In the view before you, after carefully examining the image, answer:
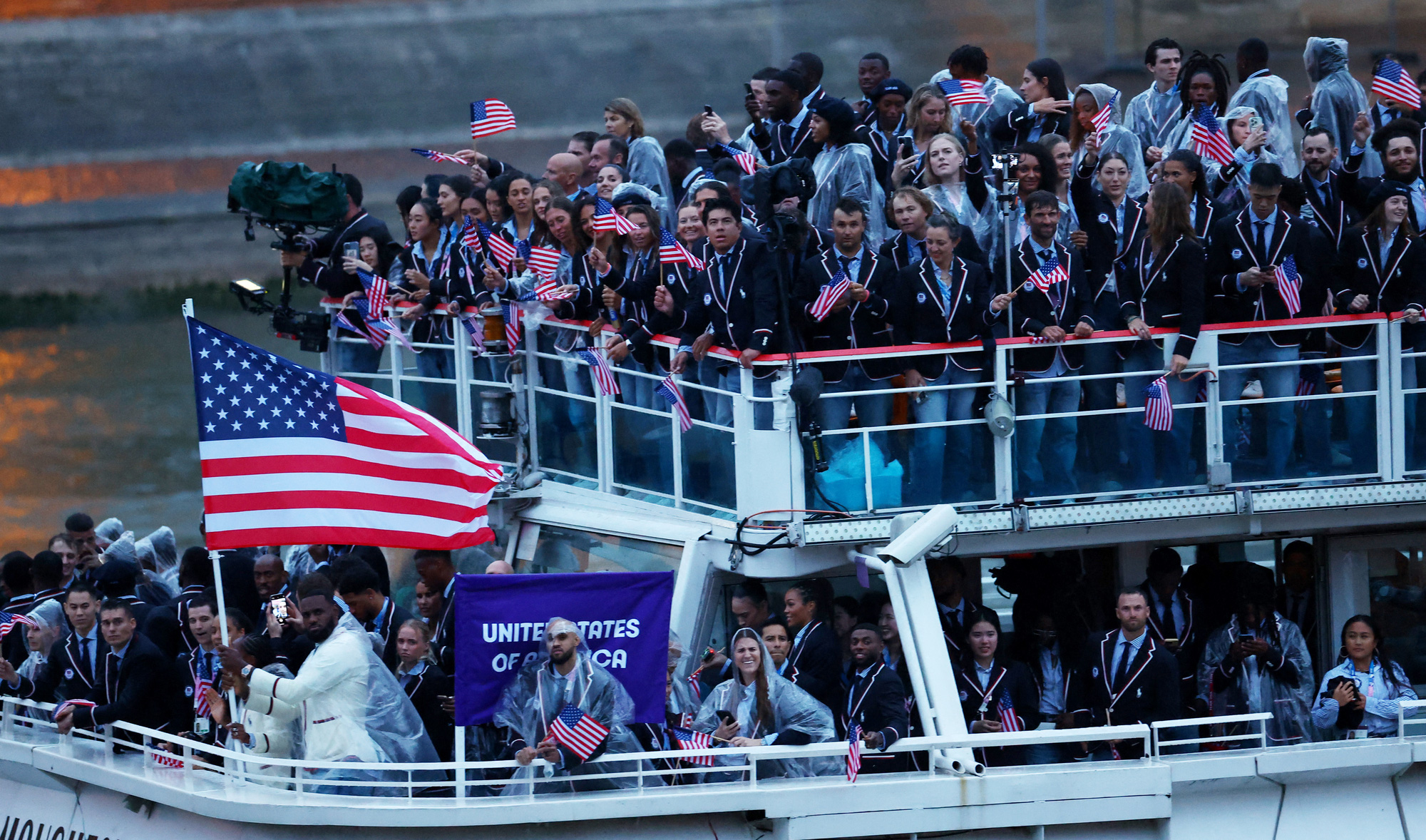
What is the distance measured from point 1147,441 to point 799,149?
3.87 meters

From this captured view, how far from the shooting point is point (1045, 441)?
1163 centimetres

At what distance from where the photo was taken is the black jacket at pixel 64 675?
12258 millimetres

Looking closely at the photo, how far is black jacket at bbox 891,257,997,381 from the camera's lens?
11.4 m

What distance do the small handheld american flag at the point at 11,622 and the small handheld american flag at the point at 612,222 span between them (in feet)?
16.3

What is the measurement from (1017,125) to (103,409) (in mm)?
41756

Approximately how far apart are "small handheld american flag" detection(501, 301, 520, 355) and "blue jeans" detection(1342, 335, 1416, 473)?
19.3ft

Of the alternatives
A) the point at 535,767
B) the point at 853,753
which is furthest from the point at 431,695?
the point at 853,753

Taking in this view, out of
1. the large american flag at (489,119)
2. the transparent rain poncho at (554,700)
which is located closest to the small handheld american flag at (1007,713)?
the transparent rain poncho at (554,700)

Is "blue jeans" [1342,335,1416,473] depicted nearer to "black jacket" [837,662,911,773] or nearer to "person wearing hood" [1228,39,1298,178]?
"person wearing hood" [1228,39,1298,178]

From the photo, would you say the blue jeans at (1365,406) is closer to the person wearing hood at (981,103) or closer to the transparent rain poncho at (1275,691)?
the transparent rain poncho at (1275,691)

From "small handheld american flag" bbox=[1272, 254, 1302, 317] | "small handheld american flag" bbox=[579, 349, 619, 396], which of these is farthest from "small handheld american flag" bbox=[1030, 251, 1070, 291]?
"small handheld american flag" bbox=[579, 349, 619, 396]

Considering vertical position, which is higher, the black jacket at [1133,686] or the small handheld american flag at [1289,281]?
the small handheld american flag at [1289,281]

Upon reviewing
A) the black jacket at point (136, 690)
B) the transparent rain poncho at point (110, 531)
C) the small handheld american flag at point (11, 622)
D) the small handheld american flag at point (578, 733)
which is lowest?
the small handheld american flag at point (578, 733)

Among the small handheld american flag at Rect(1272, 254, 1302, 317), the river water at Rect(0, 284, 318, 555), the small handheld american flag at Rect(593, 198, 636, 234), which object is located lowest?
the small handheld american flag at Rect(1272, 254, 1302, 317)
